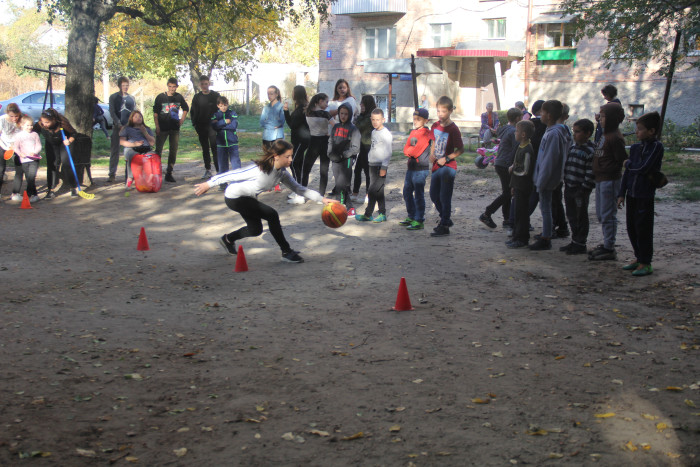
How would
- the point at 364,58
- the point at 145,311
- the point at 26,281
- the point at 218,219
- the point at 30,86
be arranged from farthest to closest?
1. the point at 30,86
2. the point at 364,58
3. the point at 218,219
4. the point at 26,281
5. the point at 145,311

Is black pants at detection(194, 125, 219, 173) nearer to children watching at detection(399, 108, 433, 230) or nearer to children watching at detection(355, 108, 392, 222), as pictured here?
children watching at detection(355, 108, 392, 222)

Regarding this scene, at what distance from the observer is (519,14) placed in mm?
34031

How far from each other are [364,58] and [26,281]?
35.1 m

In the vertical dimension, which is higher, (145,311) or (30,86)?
(30,86)

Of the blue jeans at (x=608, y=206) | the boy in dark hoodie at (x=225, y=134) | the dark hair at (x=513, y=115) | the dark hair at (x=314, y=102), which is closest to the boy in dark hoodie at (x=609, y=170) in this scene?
the blue jeans at (x=608, y=206)

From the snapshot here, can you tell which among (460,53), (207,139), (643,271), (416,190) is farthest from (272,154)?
(460,53)

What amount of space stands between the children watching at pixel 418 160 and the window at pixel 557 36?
25856 millimetres

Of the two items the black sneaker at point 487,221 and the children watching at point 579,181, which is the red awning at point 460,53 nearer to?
the black sneaker at point 487,221

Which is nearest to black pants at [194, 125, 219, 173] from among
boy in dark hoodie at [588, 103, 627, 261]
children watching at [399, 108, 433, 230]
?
children watching at [399, 108, 433, 230]

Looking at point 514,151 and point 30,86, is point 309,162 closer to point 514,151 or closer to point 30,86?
point 514,151

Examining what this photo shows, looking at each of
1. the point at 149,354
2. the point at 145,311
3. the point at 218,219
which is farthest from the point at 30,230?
the point at 149,354

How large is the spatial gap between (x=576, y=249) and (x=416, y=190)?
2537 millimetres

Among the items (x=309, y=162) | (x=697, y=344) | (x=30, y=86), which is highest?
(x=30, y=86)

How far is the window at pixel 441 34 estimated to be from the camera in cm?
3691
